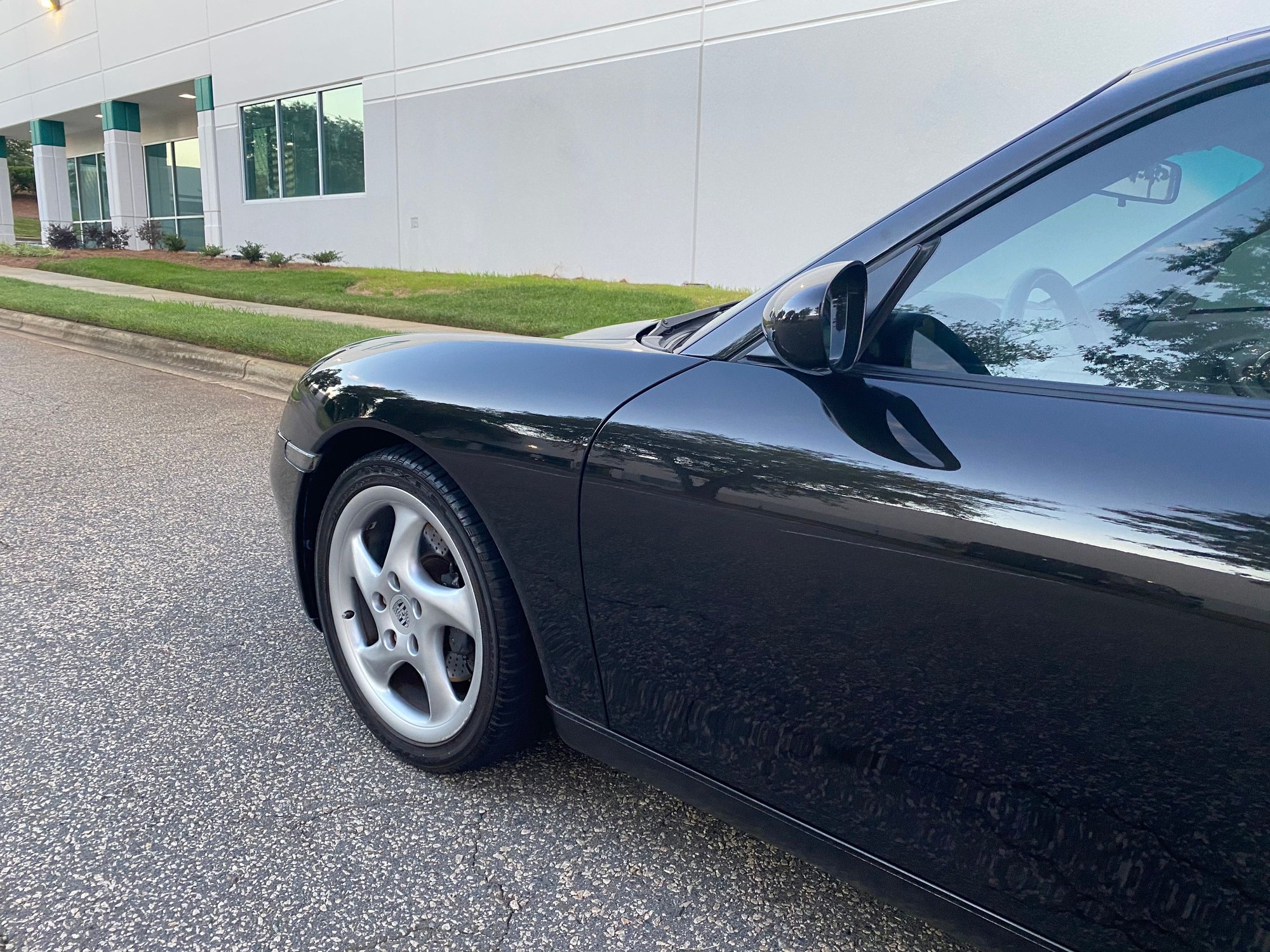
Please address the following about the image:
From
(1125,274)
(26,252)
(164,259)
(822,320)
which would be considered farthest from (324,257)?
(1125,274)

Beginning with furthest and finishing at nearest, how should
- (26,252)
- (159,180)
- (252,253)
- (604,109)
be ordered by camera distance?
(159,180) → (26,252) → (252,253) → (604,109)

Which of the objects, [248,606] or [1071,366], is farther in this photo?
[248,606]

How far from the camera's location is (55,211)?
29125 mm

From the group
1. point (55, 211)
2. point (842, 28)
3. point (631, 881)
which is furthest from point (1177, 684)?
point (55, 211)

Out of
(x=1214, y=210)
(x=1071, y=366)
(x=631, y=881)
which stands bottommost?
(x=631, y=881)

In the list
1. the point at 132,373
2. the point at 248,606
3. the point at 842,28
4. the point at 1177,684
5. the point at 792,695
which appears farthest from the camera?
the point at 842,28

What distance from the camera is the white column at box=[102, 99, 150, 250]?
81.1 feet

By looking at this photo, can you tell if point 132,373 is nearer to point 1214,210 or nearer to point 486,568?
point 486,568

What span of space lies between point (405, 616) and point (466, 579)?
0.27 m

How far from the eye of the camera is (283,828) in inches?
77.5

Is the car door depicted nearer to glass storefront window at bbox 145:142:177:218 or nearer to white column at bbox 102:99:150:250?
white column at bbox 102:99:150:250

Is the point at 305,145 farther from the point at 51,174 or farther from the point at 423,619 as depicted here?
the point at 423,619

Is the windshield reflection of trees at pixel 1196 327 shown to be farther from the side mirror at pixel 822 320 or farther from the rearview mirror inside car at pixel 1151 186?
the side mirror at pixel 822 320

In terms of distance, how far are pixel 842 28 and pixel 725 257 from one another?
325 centimetres
